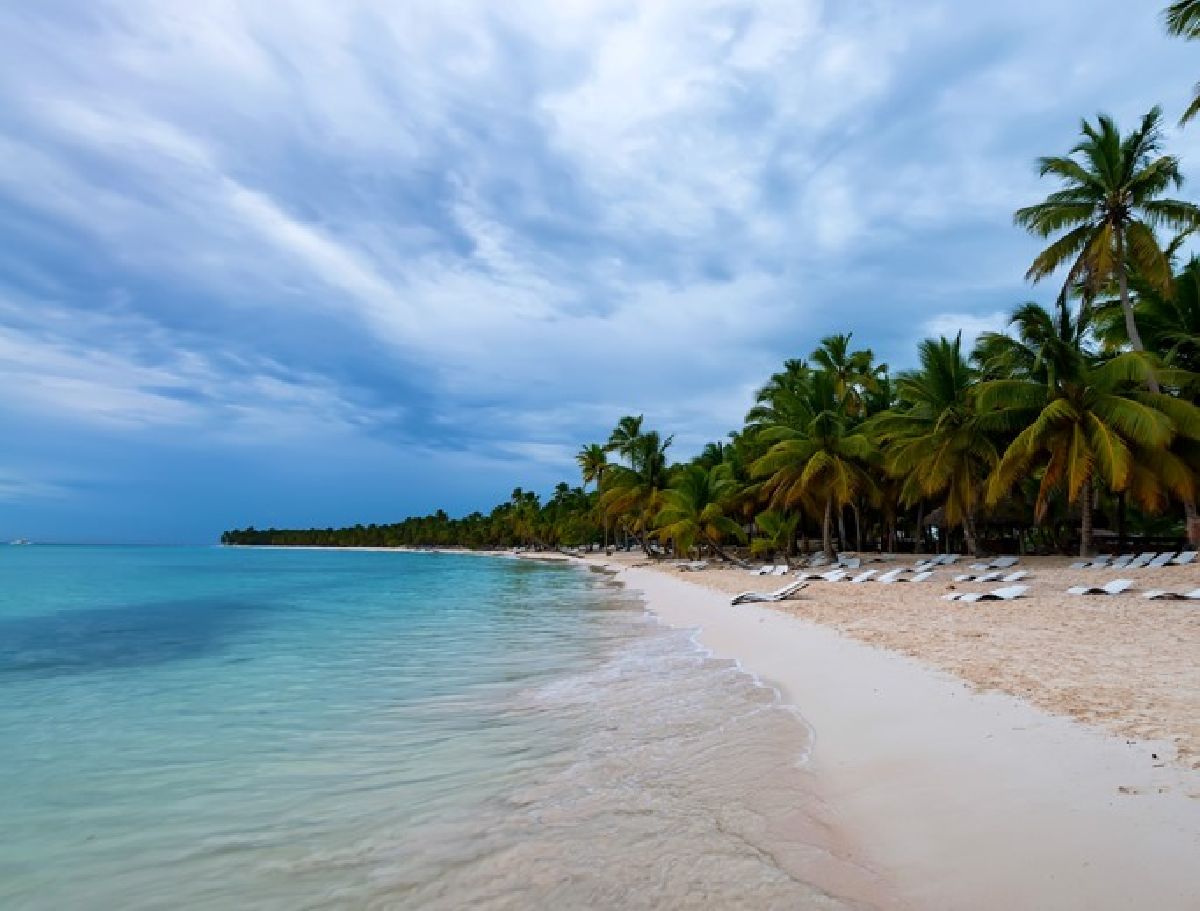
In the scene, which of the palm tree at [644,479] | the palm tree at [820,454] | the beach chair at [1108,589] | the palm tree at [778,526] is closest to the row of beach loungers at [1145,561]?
the beach chair at [1108,589]

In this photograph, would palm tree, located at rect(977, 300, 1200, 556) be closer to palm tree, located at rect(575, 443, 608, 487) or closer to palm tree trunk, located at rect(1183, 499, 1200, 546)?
palm tree trunk, located at rect(1183, 499, 1200, 546)

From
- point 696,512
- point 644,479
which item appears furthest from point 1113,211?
point 644,479

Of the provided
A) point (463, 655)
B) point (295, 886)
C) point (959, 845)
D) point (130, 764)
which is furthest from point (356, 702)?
point (959, 845)

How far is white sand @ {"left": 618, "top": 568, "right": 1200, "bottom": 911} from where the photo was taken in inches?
113

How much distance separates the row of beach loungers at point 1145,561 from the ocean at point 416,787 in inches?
502

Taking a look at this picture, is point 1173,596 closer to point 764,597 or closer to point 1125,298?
point 764,597

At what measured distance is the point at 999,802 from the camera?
372cm

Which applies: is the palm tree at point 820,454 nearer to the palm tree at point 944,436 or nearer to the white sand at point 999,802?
the palm tree at point 944,436

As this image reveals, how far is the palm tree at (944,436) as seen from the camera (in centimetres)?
2316

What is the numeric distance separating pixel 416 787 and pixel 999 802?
3800 mm

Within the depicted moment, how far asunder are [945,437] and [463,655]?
18.7 metres

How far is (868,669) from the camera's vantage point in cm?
755

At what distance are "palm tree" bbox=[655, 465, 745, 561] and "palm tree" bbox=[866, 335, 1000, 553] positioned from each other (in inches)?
321

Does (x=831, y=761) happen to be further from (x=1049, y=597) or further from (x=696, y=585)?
(x=696, y=585)
